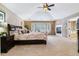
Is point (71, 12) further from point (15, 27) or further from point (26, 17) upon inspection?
point (15, 27)

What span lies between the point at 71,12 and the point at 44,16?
30.8 inches

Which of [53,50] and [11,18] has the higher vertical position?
[11,18]

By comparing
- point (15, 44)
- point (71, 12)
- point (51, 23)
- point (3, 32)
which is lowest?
point (15, 44)

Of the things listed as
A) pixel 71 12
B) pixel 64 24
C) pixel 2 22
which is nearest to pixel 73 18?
pixel 71 12

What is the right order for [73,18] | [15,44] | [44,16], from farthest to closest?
[15,44] < [44,16] < [73,18]

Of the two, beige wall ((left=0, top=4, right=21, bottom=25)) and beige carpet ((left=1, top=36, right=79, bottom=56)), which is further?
beige wall ((left=0, top=4, right=21, bottom=25))

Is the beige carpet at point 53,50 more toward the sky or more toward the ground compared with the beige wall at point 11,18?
more toward the ground

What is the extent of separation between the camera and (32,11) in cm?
369

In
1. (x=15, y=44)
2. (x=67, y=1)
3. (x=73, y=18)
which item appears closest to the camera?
(x=67, y=1)

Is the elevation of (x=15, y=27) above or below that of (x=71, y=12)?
below

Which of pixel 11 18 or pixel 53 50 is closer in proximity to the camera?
pixel 11 18

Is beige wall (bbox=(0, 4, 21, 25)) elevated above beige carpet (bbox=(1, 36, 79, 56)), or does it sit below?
above

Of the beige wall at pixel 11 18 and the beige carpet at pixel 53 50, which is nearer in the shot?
the beige carpet at pixel 53 50

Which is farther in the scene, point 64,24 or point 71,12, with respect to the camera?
point 64,24
